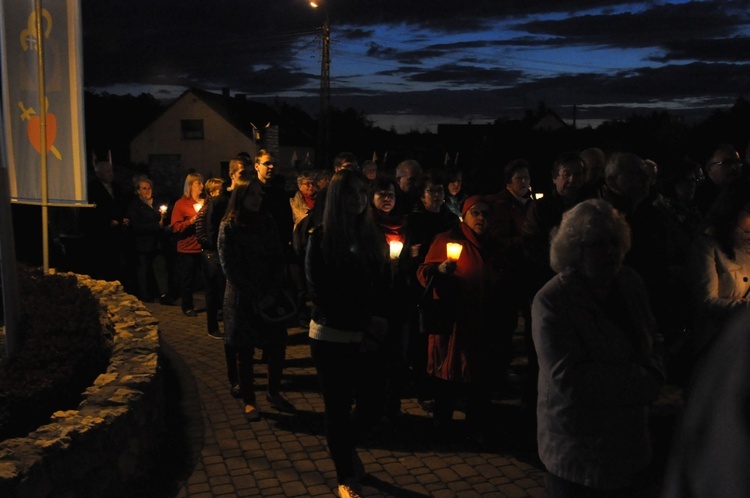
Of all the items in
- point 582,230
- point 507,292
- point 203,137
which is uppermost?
point 203,137

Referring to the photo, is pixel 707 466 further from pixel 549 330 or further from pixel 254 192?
pixel 254 192

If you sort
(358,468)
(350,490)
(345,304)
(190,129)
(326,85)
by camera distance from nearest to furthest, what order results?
(345,304) < (350,490) < (358,468) < (326,85) < (190,129)

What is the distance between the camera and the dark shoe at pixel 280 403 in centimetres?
670

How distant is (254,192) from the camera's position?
6.49m

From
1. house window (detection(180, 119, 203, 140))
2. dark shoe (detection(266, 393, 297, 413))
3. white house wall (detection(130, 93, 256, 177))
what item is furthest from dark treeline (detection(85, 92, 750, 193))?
house window (detection(180, 119, 203, 140))

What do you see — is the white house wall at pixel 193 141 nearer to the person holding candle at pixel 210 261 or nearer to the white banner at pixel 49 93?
the person holding candle at pixel 210 261

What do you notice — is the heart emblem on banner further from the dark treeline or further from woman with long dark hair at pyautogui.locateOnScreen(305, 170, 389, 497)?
the dark treeline

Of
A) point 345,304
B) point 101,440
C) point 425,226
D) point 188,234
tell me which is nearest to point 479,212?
point 425,226

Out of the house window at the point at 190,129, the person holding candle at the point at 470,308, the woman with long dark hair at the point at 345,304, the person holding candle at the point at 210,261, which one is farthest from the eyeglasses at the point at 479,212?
the house window at the point at 190,129

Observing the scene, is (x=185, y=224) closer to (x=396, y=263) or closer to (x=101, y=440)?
(x=396, y=263)

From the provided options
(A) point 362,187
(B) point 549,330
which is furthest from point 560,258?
(A) point 362,187

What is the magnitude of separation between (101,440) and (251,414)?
2.11 meters

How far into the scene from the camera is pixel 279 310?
641 centimetres

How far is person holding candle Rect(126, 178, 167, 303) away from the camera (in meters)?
11.6
